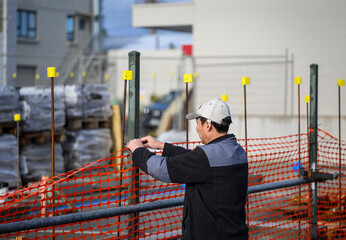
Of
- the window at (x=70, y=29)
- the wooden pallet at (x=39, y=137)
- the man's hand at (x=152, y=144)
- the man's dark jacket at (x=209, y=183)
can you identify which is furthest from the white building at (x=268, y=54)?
the window at (x=70, y=29)

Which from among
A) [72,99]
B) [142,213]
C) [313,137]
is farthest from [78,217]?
[72,99]

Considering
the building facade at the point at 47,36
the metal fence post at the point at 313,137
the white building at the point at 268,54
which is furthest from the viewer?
the building facade at the point at 47,36

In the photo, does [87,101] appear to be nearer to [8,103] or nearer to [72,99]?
[72,99]

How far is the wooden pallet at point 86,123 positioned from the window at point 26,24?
19124 millimetres

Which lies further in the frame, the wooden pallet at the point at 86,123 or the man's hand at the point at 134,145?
the wooden pallet at the point at 86,123

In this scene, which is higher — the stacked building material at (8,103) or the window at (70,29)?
the window at (70,29)

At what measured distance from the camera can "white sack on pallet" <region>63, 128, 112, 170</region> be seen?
1245 cm

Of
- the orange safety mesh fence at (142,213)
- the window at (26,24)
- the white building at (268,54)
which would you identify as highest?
the window at (26,24)

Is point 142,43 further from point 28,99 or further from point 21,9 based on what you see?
point 28,99

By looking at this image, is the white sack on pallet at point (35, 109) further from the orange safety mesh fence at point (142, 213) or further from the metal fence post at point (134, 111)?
the metal fence post at point (134, 111)

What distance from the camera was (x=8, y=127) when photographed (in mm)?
10953

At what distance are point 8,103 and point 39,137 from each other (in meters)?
1.11

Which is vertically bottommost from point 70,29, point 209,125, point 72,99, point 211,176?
point 211,176

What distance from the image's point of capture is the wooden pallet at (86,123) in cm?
1250
